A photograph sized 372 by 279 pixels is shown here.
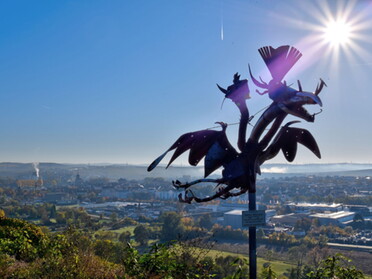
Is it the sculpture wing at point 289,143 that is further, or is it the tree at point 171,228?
the tree at point 171,228

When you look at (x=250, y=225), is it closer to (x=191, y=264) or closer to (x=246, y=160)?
(x=246, y=160)

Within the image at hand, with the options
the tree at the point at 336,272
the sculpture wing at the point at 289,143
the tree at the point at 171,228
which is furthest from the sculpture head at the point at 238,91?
the tree at the point at 171,228

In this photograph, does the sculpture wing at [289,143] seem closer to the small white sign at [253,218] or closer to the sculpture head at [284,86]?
the sculpture head at [284,86]

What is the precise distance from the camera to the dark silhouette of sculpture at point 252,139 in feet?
13.6

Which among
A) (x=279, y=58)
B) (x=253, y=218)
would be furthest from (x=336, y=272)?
(x=279, y=58)

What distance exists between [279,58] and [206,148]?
1.47 meters

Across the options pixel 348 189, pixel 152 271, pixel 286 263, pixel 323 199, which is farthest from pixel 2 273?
pixel 348 189

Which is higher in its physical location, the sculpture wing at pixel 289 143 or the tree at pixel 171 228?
the sculpture wing at pixel 289 143

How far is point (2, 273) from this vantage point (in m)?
4.75

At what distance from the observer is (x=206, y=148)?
14.9 ft

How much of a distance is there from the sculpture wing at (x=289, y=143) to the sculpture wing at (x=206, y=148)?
1.68ft

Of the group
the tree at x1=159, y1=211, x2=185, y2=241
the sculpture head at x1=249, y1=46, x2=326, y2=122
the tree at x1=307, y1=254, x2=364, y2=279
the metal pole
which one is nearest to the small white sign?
the metal pole

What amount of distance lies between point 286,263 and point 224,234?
11826 mm

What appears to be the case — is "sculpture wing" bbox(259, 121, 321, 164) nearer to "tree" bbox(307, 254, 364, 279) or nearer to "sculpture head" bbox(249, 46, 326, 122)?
"sculpture head" bbox(249, 46, 326, 122)
